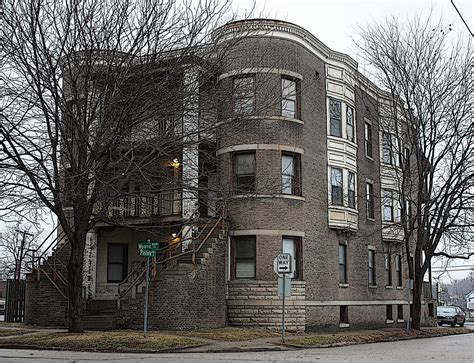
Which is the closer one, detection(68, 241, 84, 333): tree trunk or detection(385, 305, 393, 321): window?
detection(68, 241, 84, 333): tree trunk

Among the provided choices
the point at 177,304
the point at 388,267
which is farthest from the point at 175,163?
the point at 388,267

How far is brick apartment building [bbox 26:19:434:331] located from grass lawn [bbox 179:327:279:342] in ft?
2.76

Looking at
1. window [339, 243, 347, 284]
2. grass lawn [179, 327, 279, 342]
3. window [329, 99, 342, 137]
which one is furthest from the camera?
window [329, 99, 342, 137]

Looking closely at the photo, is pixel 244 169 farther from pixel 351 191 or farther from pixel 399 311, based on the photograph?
pixel 399 311

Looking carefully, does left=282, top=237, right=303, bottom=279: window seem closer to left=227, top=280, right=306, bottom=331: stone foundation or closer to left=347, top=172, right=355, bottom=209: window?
left=227, top=280, right=306, bottom=331: stone foundation

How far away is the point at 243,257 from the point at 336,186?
6408mm

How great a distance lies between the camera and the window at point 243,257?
91.7 feet

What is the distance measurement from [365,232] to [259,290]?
937 centimetres

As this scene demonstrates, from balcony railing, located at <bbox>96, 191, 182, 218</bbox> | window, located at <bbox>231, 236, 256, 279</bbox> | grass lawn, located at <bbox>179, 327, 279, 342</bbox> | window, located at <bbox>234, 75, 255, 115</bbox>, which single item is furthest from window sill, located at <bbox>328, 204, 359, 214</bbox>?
window, located at <bbox>234, 75, 255, 115</bbox>

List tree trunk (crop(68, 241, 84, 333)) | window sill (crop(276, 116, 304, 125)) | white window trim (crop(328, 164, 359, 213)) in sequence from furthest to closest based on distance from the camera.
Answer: white window trim (crop(328, 164, 359, 213)), window sill (crop(276, 116, 304, 125)), tree trunk (crop(68, 241, 84, 333))

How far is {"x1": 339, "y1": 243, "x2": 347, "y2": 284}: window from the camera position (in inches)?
1257

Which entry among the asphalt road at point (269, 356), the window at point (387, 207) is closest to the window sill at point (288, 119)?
the window at point (387, 207)

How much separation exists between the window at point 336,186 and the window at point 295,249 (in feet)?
11.8

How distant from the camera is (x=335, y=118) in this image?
32.4 m
